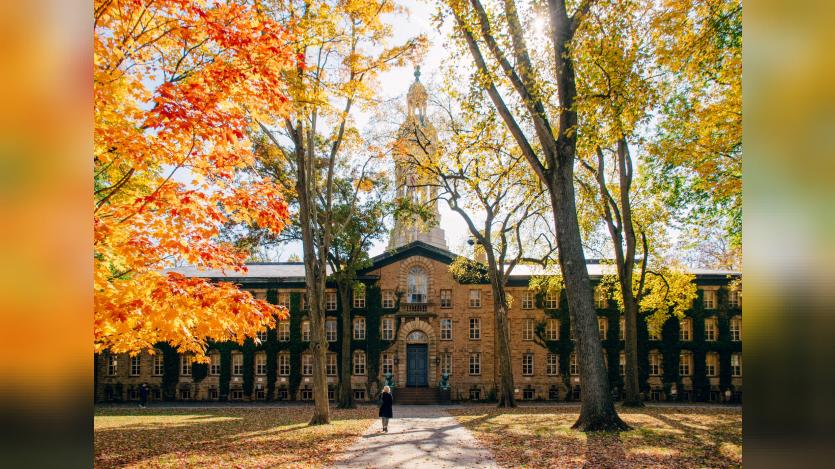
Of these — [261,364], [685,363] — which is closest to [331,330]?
[261,364]

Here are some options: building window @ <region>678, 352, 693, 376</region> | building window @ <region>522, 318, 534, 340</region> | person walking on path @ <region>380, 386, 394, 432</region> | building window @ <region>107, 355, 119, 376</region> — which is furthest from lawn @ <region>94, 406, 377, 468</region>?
building window @ <region>678, 352, 693, 376</region>

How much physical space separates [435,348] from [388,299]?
4970 millimetres

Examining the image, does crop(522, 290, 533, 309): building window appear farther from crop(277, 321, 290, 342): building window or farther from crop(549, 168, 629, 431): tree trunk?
crop(549, 168, 629, 431): tree trunk

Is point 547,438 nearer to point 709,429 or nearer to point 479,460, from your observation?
point 479,460

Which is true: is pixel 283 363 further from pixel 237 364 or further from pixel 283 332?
pixel 237 364

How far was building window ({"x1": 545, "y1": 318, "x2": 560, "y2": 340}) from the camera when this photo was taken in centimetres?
3909

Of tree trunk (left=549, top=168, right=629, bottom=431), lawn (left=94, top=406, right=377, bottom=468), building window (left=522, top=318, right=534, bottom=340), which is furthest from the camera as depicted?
building window (left=522, top=318, right=534, bottom=340)

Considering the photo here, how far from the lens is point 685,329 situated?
129 ft

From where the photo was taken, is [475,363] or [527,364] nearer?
[475,363]

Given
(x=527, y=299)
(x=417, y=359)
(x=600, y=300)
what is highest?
(x=527, y=299)

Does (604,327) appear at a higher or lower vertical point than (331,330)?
lower
